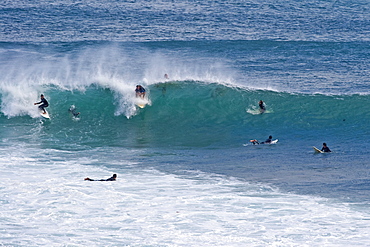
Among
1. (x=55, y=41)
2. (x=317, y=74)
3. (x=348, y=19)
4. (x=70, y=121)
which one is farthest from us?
(x=348, y=19)

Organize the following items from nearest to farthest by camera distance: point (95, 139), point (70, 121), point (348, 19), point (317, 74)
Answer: point (95, 139) < point (70, 121) < point (317, 74) < point (348, 19)

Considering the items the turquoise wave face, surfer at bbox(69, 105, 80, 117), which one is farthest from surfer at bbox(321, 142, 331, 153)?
surfer at bbox(69, 105, 80, 117)

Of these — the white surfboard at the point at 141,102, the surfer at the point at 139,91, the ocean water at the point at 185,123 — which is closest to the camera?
the ocean water at the point at 185,123

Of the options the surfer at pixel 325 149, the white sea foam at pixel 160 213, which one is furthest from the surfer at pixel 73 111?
the surfer at pixel 325 149

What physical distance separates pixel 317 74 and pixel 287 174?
12651 mm

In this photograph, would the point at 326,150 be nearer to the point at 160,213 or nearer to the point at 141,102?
the point at 160,213

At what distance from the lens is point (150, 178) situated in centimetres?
1903

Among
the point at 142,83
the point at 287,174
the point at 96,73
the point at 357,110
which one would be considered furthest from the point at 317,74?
the point at 287,174

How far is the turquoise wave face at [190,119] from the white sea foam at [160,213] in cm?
441

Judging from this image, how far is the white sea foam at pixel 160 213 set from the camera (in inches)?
582

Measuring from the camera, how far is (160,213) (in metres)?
16.2

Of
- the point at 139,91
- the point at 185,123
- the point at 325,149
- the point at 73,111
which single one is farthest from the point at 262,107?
the point at 73,111

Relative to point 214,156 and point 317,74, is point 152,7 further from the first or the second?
point 214,156

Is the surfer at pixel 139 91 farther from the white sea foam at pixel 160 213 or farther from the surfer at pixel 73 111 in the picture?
the white sea foam at pixel 160 213
